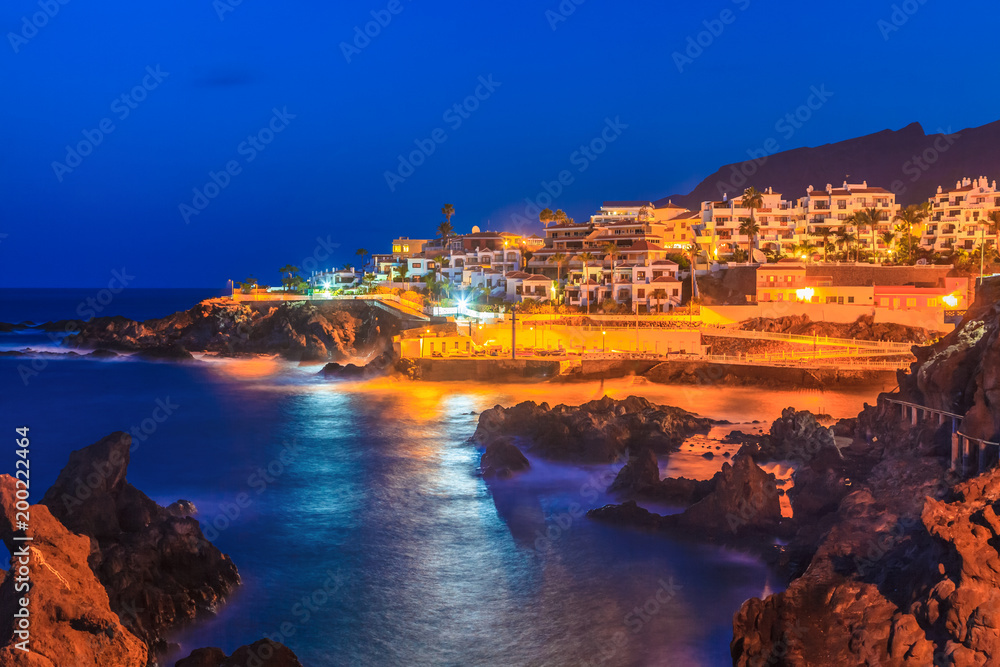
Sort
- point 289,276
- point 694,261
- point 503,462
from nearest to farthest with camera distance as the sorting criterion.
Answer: point 503,462 < point 694,261 < point 289,276

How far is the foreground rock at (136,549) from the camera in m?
12.2

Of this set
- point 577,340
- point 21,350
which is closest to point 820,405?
point 577,340

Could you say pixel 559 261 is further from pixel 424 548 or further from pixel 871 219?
pixel 424 548

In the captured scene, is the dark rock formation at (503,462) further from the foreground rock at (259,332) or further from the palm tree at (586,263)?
the foreground rock at (259,332)

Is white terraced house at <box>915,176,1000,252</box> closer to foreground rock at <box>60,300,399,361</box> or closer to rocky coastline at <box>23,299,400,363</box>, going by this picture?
foreground rock at <box>60,300,399,361</box>

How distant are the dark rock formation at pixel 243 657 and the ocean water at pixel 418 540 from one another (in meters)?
2.41

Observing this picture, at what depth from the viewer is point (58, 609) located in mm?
8984

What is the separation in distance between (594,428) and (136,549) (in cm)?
1506

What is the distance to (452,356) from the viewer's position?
42.8m

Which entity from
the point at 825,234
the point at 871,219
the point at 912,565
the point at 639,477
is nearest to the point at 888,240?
the point at 871,219

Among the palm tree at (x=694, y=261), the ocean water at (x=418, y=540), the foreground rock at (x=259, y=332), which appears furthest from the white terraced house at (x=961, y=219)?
the foreground rock at (x=259, y=332)

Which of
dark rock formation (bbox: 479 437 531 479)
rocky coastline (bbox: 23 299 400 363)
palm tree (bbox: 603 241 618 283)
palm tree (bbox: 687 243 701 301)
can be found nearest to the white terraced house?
palm tree (bbox: 687 243 701 301)

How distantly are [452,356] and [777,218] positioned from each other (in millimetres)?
42936

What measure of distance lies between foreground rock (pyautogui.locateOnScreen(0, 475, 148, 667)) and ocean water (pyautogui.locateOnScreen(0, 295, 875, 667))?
9.94 ft
